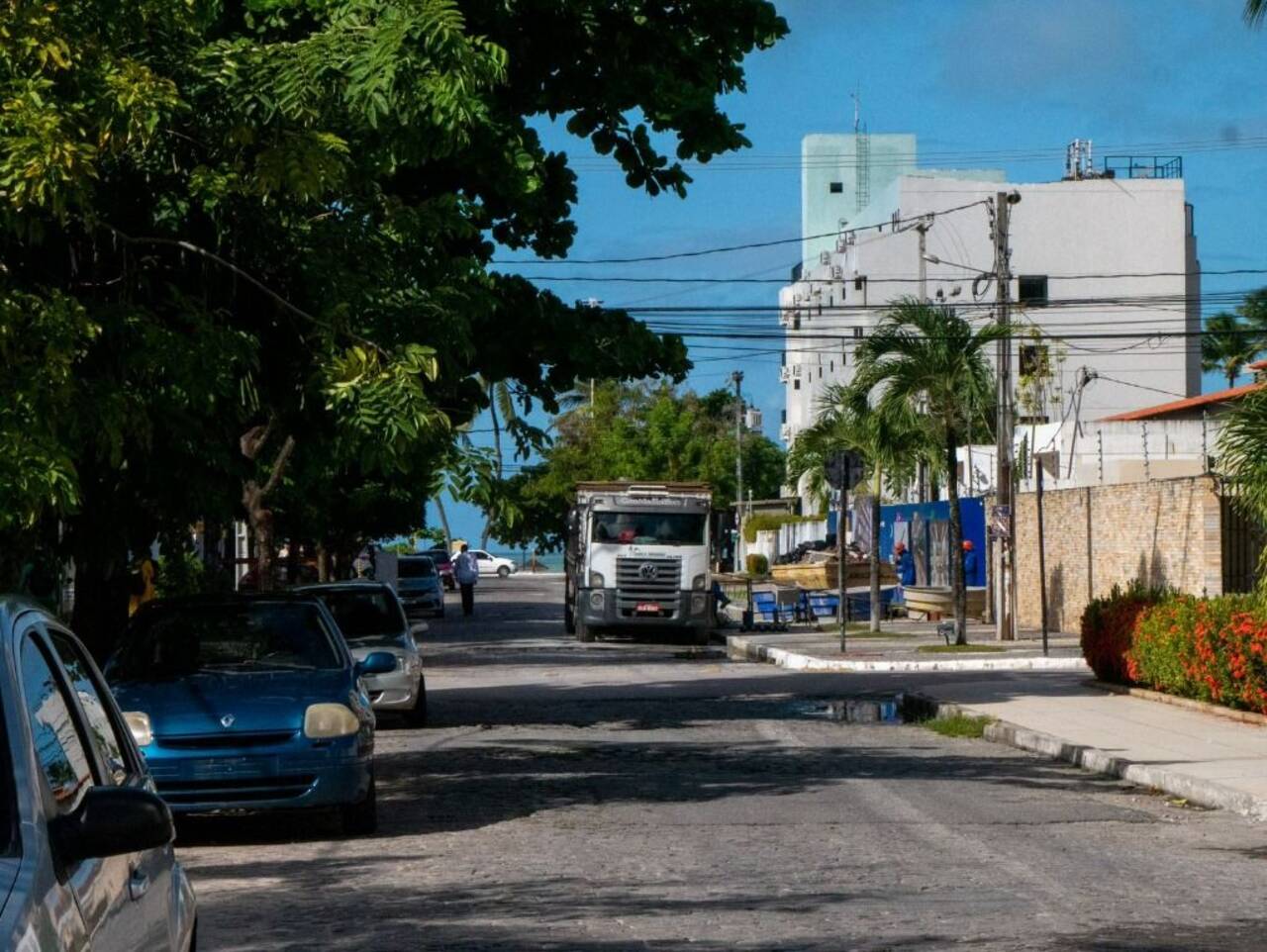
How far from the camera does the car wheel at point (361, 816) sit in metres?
13.0

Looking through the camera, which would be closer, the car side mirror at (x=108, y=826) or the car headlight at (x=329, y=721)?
the car side mirror at (x=108, y=826)

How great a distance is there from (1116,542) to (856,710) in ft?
37.8

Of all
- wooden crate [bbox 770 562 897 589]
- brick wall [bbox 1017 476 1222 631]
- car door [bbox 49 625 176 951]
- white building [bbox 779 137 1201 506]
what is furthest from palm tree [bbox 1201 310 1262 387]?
car door [bbox 49 625 176 951]

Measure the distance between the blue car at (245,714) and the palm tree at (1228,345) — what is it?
61.4 meters

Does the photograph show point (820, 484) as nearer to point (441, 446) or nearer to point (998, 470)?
point (998, 470)

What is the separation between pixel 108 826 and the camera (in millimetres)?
4309

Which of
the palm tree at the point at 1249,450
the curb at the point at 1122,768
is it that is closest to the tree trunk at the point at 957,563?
the curb at the point at 1122,768

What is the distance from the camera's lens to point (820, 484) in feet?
186

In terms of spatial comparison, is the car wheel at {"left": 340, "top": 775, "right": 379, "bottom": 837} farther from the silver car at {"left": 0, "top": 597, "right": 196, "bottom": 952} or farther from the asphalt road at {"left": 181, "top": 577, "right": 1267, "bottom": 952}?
the silver car at {"left": 0, "top": 597, "right": 196, "bottom": 952}

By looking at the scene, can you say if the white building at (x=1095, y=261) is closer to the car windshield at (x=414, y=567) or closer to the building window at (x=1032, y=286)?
the building window at (x=1032, y=286)

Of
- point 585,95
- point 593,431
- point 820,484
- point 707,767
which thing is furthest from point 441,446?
point 593,431

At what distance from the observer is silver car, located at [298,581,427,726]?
70.0 ft

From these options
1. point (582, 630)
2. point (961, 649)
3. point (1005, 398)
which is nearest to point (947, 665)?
point (961, 649)

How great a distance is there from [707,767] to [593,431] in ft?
286
